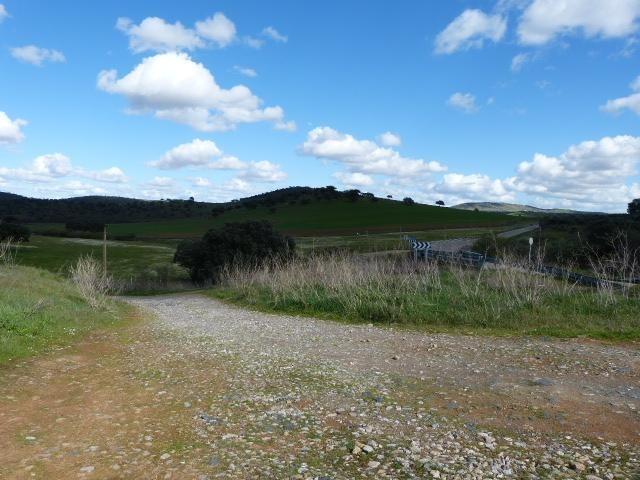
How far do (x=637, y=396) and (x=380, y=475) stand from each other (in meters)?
4.61

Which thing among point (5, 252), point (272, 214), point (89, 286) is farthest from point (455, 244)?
point (272, 214)

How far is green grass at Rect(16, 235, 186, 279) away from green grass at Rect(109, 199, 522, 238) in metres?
13.0

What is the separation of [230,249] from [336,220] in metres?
49.2

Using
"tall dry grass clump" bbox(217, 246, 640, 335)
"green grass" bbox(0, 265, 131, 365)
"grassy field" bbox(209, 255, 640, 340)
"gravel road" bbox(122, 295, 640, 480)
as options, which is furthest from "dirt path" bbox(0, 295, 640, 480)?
"tall dry grass clump" bbox(217, 246, 640, 335)

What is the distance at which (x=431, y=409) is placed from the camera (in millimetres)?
6883

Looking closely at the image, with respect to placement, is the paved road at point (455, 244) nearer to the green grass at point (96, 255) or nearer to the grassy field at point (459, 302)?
the green grass at point (96, 255)

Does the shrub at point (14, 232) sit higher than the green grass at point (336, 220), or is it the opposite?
the green grass at point (336, 220)

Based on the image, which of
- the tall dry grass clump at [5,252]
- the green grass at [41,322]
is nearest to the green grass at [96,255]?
the tall dry grass clump at [5,252]

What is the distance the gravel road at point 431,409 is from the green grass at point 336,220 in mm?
66766

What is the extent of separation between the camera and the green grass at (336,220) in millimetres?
83125

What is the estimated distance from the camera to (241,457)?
5.39 metres

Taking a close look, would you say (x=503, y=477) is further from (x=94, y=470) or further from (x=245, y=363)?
(x=245, y=363)

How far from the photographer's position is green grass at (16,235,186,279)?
52688 mm

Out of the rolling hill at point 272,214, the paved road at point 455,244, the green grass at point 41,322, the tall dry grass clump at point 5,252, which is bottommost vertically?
the green grass at point 41,322
